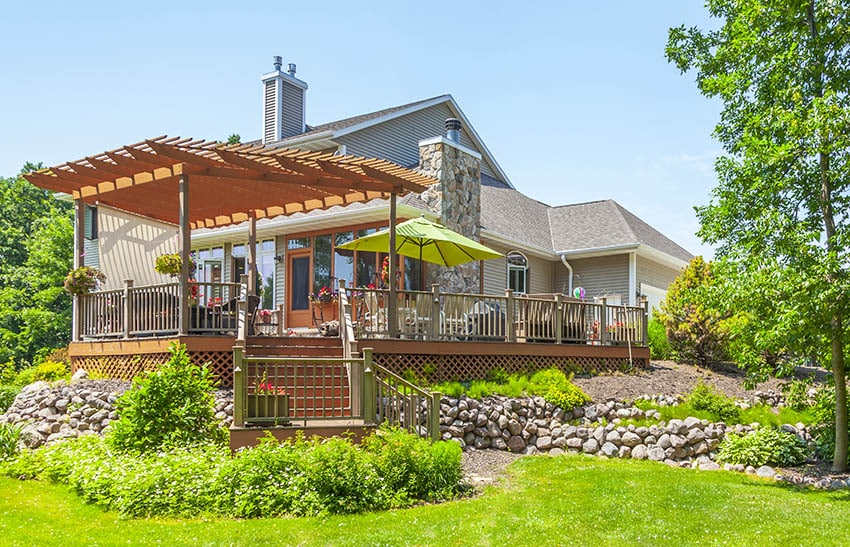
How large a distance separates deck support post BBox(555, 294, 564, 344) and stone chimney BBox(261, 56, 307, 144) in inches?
392

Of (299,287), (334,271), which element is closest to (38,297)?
(299,287)

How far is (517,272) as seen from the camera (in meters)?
19.5

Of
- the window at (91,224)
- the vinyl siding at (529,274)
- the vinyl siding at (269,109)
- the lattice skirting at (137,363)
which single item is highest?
the vinyl siding at (269,109)

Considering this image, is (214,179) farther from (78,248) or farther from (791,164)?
(791,164)

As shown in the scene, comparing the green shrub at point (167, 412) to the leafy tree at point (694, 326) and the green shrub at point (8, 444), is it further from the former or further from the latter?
the leafy tree at point (694, 326)

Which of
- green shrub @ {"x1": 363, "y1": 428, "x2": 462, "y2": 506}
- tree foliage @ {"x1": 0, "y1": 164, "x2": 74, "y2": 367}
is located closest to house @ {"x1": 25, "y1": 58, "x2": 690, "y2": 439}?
green shrub @ {"x1": 363, "y1": 428, "x2": 462, "y2": 506}

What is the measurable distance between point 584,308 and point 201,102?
9.69 m

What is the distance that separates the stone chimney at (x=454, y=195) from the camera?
1617cm

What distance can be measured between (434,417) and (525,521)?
2.78 m

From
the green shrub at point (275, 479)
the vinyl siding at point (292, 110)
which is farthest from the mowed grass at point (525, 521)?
the vinyl siding at point (292, 110)

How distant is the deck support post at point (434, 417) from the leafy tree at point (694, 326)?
7345 mm

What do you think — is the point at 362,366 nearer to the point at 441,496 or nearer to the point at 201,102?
the point at 441,496

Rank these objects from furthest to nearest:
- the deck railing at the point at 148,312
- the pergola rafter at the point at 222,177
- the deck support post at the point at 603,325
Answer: the deck support post at the point at 603,325 → the deck railing at the point at 148,312 → the pergola rafter at the point at 222,177

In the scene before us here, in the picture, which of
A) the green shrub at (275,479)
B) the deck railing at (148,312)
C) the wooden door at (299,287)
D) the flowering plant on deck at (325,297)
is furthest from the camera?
the wooden door at (299,287)
